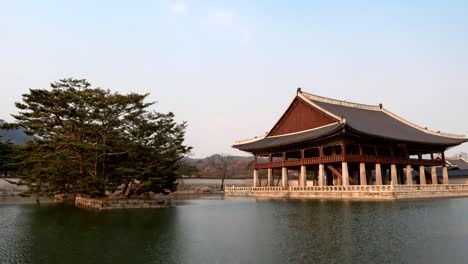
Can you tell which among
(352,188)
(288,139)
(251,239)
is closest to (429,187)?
(352,188)

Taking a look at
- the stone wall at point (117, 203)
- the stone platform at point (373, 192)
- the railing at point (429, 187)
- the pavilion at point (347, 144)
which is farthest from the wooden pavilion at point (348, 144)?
the stone wall at point (117, 203)

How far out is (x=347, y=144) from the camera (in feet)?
160

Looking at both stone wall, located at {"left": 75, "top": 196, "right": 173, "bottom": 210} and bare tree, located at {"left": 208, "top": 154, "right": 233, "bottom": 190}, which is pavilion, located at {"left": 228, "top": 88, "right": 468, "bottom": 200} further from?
bare tree, located at {"left": 208, "top": 154, "right": 233, "bottom": 190}

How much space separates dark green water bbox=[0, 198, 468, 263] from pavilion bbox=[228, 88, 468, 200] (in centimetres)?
1979

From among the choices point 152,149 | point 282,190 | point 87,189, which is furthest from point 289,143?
point 87,189

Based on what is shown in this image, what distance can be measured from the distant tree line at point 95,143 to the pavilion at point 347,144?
63.2ft

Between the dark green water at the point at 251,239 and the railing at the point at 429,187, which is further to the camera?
the railing at the point at 429,187

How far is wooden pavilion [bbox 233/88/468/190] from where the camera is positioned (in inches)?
1852

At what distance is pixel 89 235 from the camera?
19.9 meters

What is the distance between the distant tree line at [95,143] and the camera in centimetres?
3703

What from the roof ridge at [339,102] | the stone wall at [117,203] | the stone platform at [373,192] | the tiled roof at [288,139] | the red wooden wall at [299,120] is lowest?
the stone wall at [117,203]

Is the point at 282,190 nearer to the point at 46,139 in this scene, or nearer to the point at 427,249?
the point at 46,139

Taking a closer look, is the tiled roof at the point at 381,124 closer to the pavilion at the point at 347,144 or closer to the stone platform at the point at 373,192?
the pavilion at the point at 347,144

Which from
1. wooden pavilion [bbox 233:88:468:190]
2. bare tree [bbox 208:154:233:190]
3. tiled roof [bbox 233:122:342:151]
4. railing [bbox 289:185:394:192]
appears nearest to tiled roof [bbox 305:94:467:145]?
wooden pavilion [bbox 233:88:468:190]
